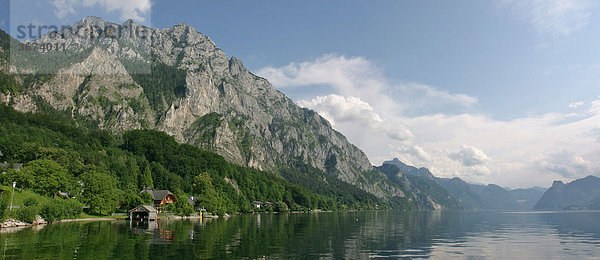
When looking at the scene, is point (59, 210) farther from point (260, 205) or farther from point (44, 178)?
point (260, 205)

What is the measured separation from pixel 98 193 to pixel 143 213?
13138 mm

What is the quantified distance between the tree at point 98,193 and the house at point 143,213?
643 cm

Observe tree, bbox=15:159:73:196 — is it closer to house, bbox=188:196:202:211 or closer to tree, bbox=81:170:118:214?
tree, bbox=81:170:118:214

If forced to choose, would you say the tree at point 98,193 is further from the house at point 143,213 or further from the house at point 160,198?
the house at point 160,198

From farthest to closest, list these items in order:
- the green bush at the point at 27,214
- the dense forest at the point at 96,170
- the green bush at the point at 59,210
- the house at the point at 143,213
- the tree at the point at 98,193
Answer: the house at the point at 143,213, the tree at the point at 98,193, the dense forest at the point at 96,170, the green bush at the point at 59,210, the green bush at the point at 27,214

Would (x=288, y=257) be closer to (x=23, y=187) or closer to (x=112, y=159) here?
(x=23, y=187)

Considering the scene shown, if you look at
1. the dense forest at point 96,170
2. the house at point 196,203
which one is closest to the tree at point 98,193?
the dense forest at point 96,170

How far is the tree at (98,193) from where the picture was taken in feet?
288

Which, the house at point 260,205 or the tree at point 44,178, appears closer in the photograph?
the tree at point 44,178

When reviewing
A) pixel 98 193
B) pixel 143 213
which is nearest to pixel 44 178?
pixel 98 193

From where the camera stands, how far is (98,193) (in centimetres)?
9088

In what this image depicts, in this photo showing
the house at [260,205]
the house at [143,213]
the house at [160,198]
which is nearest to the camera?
the house at [143,213]

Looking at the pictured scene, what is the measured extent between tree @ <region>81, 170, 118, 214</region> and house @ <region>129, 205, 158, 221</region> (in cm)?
643

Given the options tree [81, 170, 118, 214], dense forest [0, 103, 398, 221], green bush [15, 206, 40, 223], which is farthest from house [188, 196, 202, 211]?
green bush [15, 206, 40, 223]
